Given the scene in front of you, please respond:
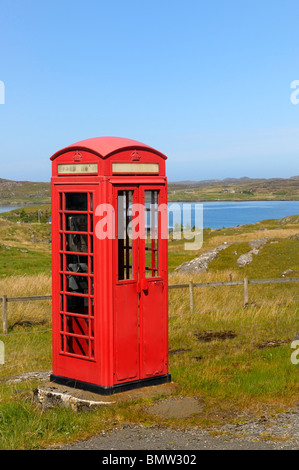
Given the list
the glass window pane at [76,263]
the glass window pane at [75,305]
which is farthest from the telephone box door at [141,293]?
the glass window pane at [75,305]

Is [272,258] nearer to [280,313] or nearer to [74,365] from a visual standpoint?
[280,313]

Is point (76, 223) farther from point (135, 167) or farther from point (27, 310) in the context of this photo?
point (27, 310)

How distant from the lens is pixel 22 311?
1388 centimetres

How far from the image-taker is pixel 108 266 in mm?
7035

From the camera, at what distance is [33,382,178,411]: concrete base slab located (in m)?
7.10

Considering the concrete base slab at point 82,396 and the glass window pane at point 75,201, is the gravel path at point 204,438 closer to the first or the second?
the concrete base slab at point 82,396

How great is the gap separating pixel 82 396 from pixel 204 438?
1.78 m

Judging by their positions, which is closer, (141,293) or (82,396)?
(82,396)

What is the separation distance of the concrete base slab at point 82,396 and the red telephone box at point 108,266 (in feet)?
0.30

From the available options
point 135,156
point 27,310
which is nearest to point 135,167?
point 135,156

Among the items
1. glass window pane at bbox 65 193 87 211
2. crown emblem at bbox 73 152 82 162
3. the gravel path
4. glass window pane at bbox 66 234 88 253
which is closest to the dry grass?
glass window pane at bbox 66 234 88 253

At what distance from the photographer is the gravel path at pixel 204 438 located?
19.2 feet

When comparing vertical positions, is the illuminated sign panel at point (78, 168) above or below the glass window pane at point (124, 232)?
above

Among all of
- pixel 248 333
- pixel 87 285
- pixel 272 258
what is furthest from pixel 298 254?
pixel 87 285
